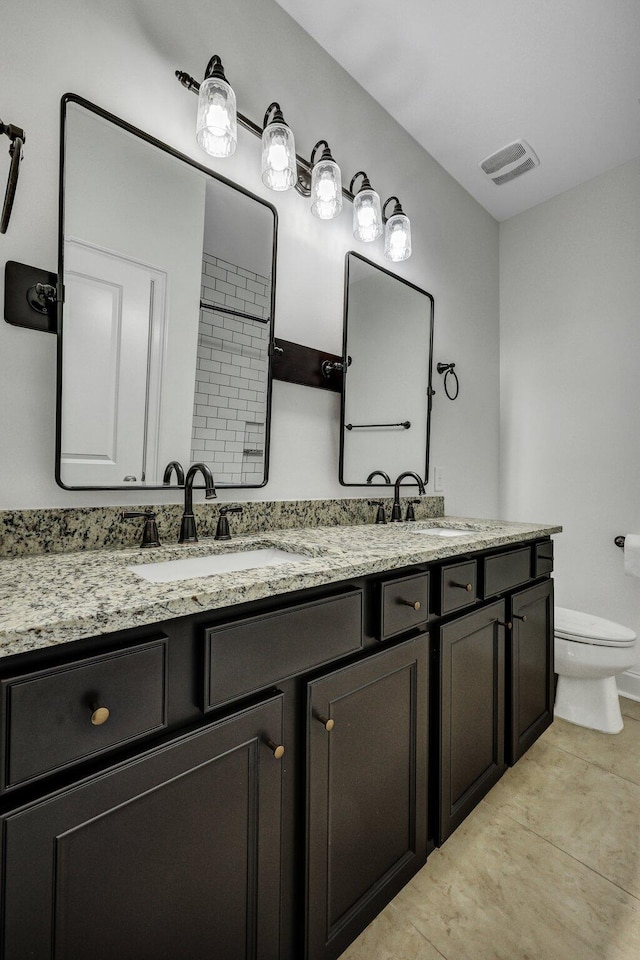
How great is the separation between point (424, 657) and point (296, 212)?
64.6 inches

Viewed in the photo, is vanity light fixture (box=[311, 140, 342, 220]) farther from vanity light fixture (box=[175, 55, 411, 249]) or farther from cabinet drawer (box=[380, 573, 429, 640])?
cabinet drawer (box=[380, 573, 429, 640])

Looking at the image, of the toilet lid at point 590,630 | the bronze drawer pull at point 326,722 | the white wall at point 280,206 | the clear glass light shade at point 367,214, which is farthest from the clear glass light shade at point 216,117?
the toilet lid at point 590,630

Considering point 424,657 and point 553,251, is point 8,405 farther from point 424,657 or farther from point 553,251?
point 553,251

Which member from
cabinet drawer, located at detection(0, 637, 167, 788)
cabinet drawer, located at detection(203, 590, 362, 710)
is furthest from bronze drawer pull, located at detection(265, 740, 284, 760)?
cabinet drawer, located at detection(0, 637, 167, 788)

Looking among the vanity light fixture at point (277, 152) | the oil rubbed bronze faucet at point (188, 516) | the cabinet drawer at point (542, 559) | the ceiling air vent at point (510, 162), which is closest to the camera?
the oil rubbed bronze faucet at point (188, 516)

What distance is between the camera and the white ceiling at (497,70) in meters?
1.73

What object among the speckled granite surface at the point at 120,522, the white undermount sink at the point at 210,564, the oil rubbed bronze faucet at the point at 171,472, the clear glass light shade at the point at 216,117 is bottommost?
the white undermount sink at the point at 210,564

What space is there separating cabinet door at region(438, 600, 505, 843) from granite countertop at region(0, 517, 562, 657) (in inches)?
11.3

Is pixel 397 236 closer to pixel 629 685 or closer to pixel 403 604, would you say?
pixel 403 604

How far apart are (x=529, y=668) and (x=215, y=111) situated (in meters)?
2.19

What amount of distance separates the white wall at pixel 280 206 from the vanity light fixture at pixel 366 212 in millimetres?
97

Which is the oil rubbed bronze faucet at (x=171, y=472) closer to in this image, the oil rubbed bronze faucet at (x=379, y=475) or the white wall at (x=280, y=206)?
the white wall at (x=280, y=206)

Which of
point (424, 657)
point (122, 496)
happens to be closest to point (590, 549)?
point (424, 657)

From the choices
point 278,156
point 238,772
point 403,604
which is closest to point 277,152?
point 278,156
